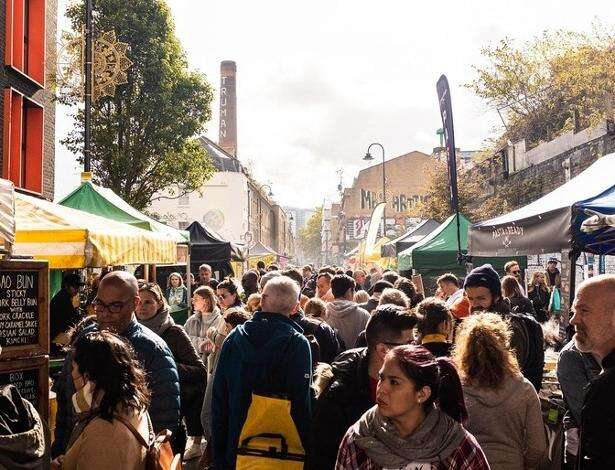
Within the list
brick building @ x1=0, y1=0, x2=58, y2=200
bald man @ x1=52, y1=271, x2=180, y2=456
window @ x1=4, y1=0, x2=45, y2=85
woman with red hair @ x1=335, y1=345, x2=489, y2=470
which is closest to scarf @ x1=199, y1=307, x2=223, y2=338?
bald man @ x1=52, y1=271, x2=180, y2=456

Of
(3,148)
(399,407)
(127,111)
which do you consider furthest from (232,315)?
(127,111)

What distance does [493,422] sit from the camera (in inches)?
158

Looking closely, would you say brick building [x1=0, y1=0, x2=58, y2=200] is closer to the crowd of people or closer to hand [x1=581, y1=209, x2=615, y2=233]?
the crowd of people

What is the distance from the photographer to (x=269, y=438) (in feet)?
14.0

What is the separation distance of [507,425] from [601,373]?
107 centimetres

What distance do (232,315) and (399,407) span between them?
4.28m

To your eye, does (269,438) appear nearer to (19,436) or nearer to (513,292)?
(19,436)

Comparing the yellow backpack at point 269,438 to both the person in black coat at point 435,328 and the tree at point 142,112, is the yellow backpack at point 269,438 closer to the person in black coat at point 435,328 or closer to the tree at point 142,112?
the person in black coat at point 435,328

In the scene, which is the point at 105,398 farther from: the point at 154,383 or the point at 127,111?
the point at 127,111

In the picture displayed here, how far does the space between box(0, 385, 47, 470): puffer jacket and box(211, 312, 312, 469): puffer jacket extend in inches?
70.9

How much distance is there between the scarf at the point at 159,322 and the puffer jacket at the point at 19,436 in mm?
3386

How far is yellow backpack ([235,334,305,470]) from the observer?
13.9ft

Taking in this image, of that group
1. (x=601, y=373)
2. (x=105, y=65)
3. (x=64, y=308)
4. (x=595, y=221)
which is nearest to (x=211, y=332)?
(x=64, y=308)

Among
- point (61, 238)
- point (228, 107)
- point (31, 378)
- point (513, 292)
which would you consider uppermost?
point (228, 107)
